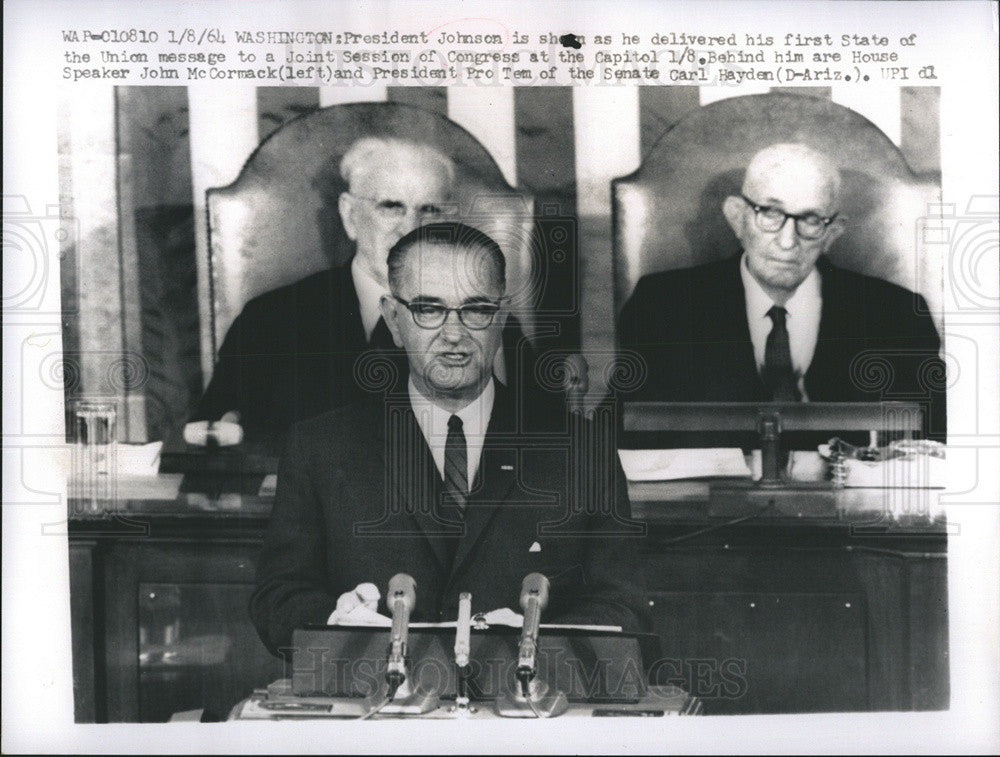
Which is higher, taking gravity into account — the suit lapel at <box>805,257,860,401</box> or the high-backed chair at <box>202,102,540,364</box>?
the high-backed chair at <box>202,102,540,364</box>

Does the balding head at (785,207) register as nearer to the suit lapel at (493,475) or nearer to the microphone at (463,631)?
the suit lapel at (493,475)

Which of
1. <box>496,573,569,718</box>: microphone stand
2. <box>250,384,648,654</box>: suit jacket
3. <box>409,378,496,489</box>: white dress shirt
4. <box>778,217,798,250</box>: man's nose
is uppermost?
<box>778,217,798,250</box>: man's nose

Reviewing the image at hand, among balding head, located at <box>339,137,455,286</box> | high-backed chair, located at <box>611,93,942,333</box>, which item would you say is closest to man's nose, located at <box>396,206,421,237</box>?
balding head, located at <box>339,137,455,286</box>

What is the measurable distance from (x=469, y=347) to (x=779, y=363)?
677 millimetres

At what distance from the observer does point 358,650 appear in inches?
116

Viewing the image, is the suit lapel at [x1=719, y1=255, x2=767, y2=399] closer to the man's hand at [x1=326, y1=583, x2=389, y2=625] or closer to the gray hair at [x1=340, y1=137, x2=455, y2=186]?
the gray hair at [x1=340, y1=137, x2=455, y2=186]

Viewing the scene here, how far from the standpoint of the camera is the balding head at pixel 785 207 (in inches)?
118

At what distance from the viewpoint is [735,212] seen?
9.80ft

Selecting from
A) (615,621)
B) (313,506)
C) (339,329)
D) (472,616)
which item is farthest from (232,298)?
(615,621)

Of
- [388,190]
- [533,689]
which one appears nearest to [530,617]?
[533,689]

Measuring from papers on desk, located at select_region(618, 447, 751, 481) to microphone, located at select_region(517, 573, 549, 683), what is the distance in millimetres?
302

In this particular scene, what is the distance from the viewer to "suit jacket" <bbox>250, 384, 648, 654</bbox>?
9.79 feet

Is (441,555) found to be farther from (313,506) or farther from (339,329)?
(339,329)

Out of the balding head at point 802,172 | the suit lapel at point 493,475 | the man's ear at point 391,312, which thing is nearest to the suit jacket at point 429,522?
the suit lapel at point 493,475
